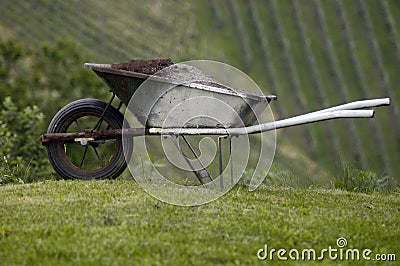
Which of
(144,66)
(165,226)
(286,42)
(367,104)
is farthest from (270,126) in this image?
(286,42)

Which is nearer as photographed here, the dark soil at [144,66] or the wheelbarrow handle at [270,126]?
the wheelbarrow handle at [270,126]

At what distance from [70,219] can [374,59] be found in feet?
136

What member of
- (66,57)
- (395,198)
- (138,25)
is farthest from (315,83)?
(395,198)

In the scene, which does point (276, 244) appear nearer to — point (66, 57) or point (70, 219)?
point (70, 219)

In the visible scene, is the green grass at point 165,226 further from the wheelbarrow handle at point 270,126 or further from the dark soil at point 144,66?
the dark soil at point 144,66

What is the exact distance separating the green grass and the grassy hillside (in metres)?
30.3

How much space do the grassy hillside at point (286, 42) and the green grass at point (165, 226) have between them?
30267mm

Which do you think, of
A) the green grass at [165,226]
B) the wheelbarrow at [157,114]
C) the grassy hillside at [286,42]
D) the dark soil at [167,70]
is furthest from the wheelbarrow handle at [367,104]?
the grassy hillside at [286,42]

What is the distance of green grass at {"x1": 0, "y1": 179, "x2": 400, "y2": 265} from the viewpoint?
13.5 feet

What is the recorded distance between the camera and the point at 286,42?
1754 inches

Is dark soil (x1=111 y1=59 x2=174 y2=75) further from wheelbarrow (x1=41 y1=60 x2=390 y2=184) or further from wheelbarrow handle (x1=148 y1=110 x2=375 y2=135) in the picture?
wheelbarrow handle (x1=148 y1=110 x2=375 y2=135)

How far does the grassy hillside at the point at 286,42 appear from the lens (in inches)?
1544

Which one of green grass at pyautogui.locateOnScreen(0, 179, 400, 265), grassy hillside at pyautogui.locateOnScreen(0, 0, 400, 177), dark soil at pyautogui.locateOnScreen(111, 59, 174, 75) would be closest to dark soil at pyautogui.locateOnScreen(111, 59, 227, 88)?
dark soil at pyautogui.locateOnScreen(111, 59, 174, 75)

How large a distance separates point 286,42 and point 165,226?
40843 millimetres
